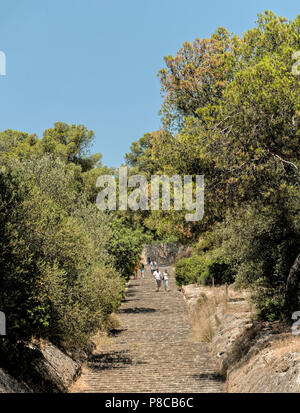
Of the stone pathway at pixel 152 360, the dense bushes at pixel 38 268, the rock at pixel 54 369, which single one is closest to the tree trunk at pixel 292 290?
the stone pathway at pixel 152 360

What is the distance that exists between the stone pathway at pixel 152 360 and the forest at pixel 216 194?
1.78 meters

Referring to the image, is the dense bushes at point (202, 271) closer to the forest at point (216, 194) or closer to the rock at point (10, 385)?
the forest at point (216, 194)

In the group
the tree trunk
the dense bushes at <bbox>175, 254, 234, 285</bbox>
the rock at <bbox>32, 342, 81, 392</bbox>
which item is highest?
the tree trunk

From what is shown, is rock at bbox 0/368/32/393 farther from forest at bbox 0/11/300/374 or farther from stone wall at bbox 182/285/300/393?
stone wall at bbox 182/285/300/393

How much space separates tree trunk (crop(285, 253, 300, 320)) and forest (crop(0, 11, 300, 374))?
3 centimetres

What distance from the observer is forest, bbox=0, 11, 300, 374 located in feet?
40.5

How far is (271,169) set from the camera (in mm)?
12844

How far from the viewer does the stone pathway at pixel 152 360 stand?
15.0m

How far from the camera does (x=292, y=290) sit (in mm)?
14398

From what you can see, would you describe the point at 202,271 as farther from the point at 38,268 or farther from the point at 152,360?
the point at 38,268

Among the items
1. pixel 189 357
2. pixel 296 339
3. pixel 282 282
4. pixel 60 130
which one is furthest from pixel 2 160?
pixel 60 130

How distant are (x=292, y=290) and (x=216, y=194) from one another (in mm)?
3706

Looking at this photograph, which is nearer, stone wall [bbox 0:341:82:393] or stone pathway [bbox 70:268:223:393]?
stone wall [bbox 0:341:82:393]

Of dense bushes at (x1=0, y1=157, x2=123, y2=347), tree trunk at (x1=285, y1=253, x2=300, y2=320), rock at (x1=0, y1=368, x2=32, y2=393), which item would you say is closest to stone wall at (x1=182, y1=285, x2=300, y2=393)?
tree trunk at (x1=285, y1=253, x2=300, y2=320)
